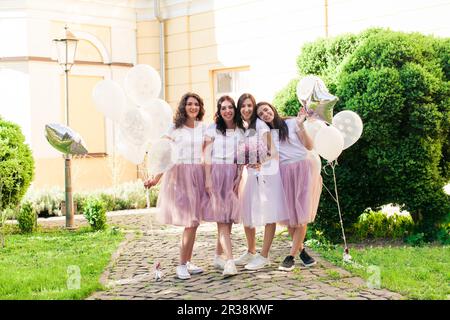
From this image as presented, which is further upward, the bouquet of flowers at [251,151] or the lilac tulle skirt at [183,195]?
the bouquet of flowers at [251,151]

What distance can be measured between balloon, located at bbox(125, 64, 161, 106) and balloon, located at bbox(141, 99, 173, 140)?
67mm

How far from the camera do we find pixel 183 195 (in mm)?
5754

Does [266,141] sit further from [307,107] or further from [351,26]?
[351,26]

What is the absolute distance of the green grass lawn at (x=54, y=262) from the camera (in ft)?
17.8

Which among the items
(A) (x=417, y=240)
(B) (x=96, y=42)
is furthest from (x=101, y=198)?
(A) (x=417, y=240)

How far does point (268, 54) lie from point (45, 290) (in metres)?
8.09

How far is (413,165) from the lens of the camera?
6.85 m

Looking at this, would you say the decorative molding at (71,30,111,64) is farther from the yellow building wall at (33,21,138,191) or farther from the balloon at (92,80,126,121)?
the balloon at (92,80,126,121)

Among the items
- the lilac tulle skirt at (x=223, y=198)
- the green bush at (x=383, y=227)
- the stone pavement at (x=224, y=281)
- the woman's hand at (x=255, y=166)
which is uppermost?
the woman's hand at (x=255, y=166)

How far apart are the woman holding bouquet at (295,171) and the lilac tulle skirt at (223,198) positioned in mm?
497

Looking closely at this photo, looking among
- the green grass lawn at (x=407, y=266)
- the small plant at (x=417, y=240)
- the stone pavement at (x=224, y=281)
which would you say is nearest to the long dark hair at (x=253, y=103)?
the stone pavement at (x=224, y=281)

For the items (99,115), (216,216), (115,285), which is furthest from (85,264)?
(99,115)

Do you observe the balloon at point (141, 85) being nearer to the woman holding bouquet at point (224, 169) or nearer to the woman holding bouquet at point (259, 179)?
the woman holding bouquet at point (224, 169)
